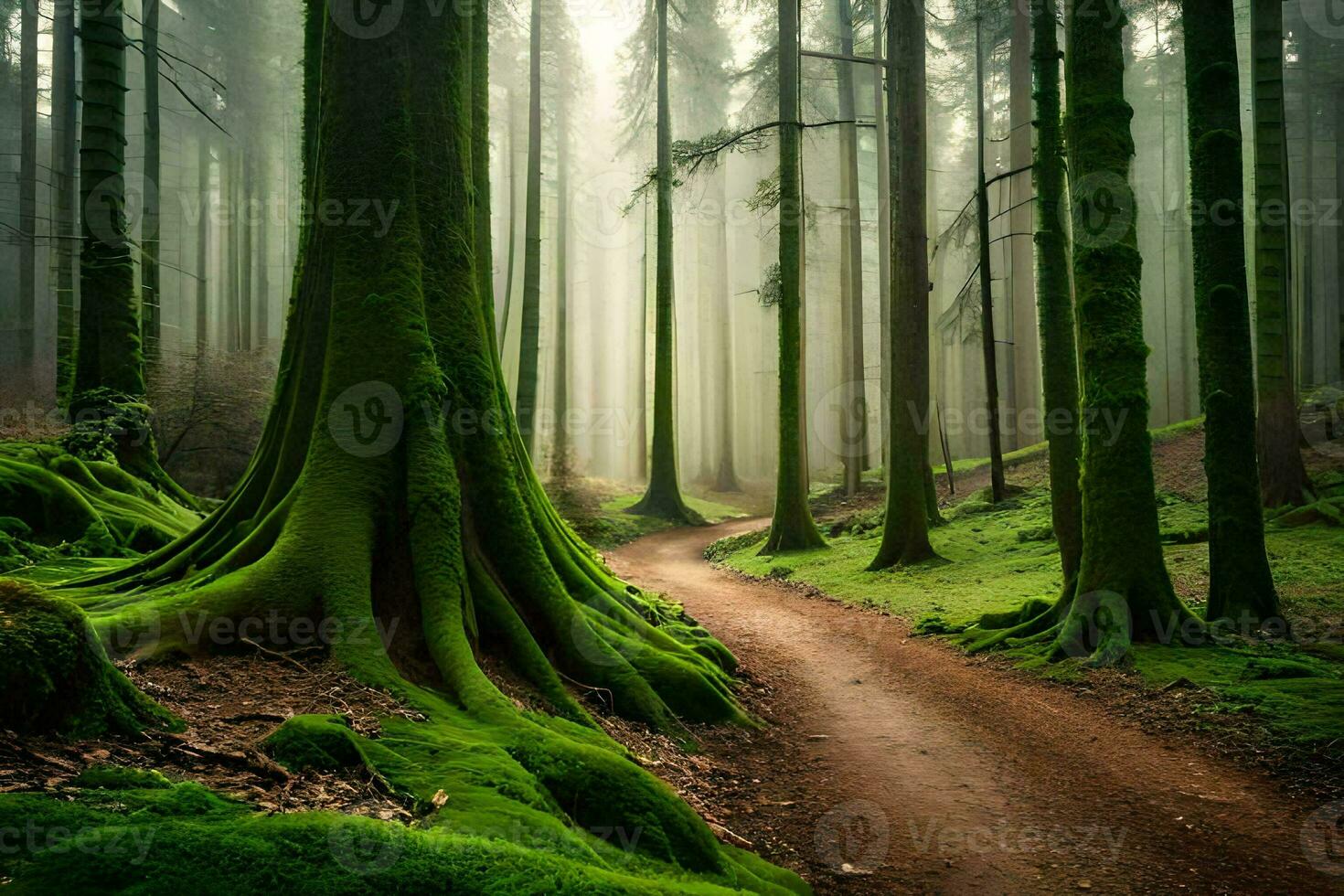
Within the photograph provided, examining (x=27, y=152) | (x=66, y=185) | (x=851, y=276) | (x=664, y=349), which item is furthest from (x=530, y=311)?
(x=27, y=152)

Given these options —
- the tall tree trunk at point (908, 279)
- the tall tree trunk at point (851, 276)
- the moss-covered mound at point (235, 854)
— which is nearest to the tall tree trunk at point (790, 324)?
the tall tree trunk at point (908, 279)

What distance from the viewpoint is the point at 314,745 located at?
3.10 m

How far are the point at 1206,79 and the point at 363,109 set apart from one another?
8018mm

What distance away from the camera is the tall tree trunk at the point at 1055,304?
32.0ft

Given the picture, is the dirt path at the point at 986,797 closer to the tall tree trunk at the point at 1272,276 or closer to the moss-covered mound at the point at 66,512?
the moss-covered mound at the point at 66,512

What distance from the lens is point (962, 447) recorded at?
37.9m

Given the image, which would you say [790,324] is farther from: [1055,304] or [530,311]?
[530,311]

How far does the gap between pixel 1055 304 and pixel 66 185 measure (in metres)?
23.2

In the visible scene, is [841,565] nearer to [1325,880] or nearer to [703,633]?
[703,633]

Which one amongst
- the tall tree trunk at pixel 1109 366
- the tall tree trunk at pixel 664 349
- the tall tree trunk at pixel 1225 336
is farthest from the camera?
the tall tree trunk at pixel 664 349

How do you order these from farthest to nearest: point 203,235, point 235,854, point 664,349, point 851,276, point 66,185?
point 203,235
point 851,276
point 664,349
point 66,185
point 235,854

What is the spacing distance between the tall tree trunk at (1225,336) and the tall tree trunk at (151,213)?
54.8ft

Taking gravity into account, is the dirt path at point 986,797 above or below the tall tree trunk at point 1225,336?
below

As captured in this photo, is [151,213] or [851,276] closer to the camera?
[151,213]
